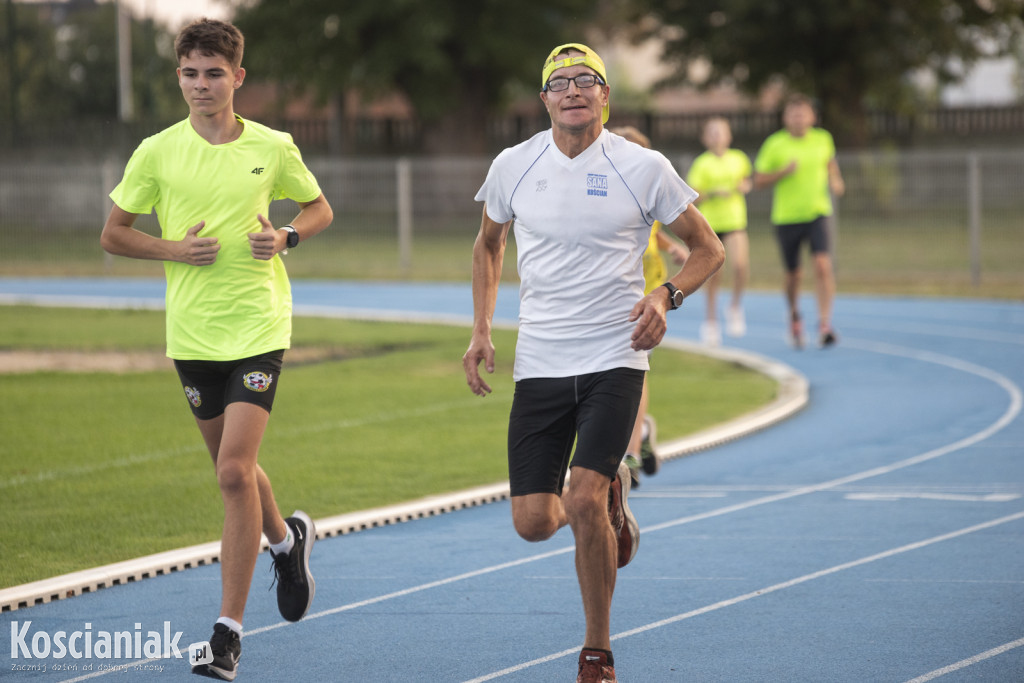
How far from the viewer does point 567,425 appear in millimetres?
5137

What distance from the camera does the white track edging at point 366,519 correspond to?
20.1 feet

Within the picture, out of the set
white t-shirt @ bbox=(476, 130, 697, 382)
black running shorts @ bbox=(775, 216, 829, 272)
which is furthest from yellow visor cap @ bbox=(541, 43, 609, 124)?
black running shorts @ bbox=(775, 216, 829, 272)

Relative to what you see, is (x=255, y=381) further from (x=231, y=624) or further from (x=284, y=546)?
(x=231, y=624)

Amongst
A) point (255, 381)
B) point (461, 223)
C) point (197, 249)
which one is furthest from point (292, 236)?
point (461, 223)

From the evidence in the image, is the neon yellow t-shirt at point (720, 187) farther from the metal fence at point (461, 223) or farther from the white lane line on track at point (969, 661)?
the white lane line on track at point (969, 661)

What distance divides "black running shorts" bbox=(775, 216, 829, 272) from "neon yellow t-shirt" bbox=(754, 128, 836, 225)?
0.19 feet

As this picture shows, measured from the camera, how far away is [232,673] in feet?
15.9

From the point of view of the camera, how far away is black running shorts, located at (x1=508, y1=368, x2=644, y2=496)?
494cm

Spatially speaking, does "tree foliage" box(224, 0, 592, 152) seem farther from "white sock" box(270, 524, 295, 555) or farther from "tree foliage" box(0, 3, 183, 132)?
"white sock" box(270, 524, 295, 555)

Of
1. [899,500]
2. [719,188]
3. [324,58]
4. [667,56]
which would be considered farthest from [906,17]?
[899,500]

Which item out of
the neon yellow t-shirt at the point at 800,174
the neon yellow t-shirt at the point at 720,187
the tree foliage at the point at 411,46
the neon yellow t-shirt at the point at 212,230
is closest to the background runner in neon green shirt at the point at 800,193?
the neon yellow t-shirt at the point at 800,174

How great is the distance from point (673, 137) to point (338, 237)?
18099 millimetres

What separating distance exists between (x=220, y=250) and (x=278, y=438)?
4.98 m

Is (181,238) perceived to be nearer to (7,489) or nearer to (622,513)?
(622,513)
